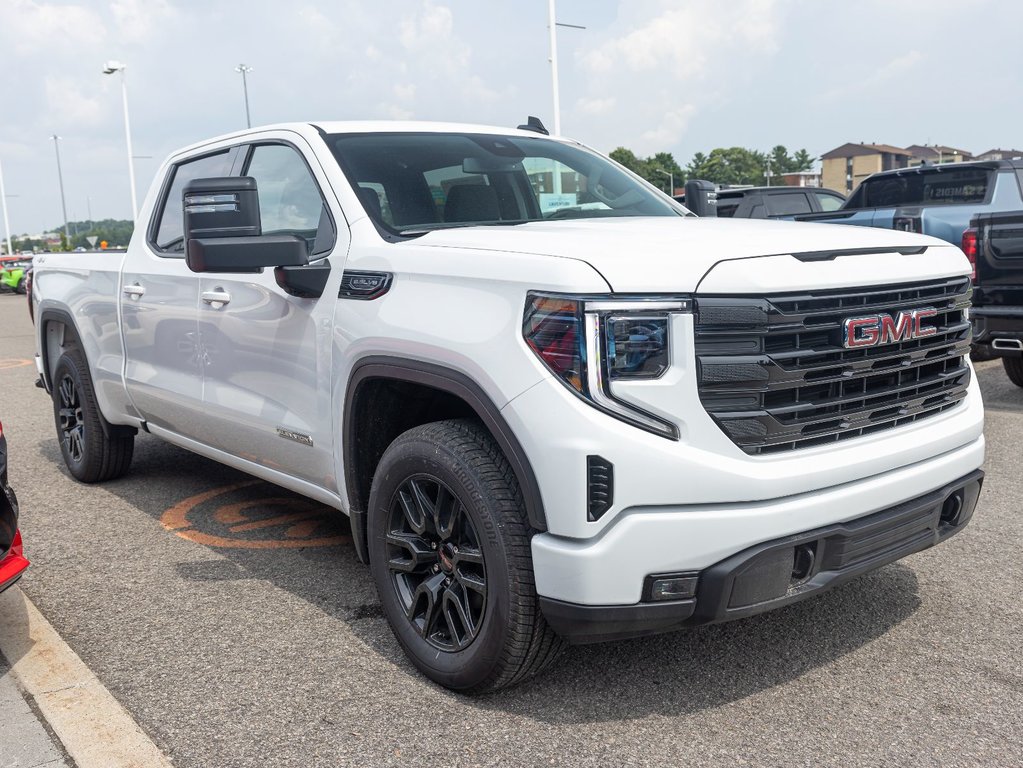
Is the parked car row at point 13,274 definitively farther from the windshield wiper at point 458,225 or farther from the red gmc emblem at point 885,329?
the red gmc emblem at point 885,329

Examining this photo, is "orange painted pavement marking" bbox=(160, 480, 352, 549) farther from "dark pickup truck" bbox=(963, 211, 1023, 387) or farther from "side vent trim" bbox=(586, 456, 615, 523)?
"dark pickup truck" bbox=(963, 211, 1023, 387)

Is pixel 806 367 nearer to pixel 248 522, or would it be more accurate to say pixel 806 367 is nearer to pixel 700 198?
pixel 700 198

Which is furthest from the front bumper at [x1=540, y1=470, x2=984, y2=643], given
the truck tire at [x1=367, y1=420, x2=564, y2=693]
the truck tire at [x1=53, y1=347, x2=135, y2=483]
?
the truck tire at [x1=53, y1=347, x2=135, y2=483]

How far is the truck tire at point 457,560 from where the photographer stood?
9.46ft

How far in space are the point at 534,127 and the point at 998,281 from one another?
13.0ft

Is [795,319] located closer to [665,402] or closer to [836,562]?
[665,402]

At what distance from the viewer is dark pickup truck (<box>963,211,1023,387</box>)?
713 cm

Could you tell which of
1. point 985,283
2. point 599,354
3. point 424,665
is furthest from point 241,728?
point 985,283

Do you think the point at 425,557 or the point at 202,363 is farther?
the point at 202,363

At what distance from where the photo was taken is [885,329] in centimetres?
298

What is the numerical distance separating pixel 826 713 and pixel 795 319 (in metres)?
1.18

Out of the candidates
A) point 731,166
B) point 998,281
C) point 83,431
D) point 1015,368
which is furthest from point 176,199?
point 731,166

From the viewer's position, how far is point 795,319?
2.76 meters

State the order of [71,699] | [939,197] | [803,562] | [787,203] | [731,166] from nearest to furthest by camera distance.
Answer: [803,562], [71,699], [939,197], [787,203], [731,166]
